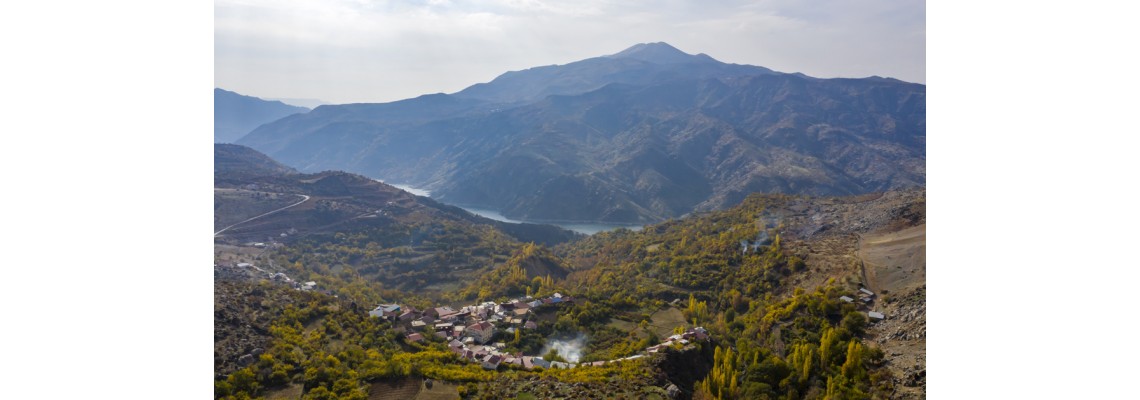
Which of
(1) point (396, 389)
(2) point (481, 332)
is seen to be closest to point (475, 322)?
(2) point (481, 332)

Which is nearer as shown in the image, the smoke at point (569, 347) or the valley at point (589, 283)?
the valley at point (589, 283)

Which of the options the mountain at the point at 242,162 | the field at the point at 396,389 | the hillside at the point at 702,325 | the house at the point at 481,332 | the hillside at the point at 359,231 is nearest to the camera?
the hillside at the point at 702,325

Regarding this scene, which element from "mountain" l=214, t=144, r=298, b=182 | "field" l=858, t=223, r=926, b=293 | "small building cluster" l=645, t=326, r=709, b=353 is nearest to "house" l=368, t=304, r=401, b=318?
"small building cluster" l=645, t=326, r=709, b=353

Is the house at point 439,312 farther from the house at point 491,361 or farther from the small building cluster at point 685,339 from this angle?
the small building cluster at point 685,339

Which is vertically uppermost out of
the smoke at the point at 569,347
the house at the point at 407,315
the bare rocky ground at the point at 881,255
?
the bare rocky ground at the point at 881,255

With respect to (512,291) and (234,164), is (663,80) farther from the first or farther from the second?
(512,291)

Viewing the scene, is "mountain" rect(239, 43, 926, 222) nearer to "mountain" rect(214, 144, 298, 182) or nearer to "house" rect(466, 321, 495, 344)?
"mountain" rect(214, 144, 298, 182)

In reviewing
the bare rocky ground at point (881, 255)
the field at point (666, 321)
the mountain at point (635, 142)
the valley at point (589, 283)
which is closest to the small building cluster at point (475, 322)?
the valley at point (589, 283)
